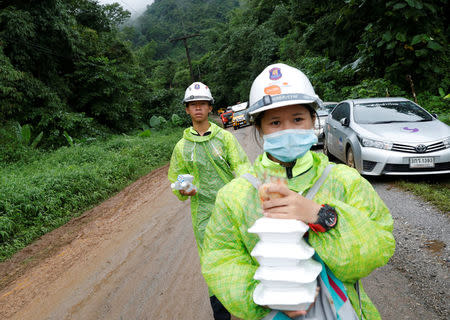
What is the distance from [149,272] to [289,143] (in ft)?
10.8

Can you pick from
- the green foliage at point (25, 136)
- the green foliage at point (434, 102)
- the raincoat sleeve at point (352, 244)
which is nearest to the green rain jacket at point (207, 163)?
the raincoat sleeve at point (352, 244)

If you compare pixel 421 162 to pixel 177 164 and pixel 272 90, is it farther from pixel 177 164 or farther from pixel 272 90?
pixel 272 90

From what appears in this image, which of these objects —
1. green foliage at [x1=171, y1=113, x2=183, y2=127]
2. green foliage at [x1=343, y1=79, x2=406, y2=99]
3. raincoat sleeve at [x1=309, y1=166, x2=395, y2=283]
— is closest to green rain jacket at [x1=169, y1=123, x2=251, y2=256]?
raincoat sleeve at [x1=309, y1=166, x2=395, y2=283]

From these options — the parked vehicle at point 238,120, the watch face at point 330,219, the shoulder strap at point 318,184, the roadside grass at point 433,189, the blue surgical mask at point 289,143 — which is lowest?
the parked vehicle at point 238,120

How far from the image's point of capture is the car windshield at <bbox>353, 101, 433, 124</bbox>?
6.45m

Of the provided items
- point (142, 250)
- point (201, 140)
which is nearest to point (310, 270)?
point (201, 140)

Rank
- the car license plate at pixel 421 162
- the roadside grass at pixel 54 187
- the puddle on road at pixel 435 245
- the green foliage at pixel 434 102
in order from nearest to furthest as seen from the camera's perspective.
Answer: the puddle on road at pixel 435 245, the car license plate at pixel 421 162, the roadside grass at pixel 54 187, the green foliage at pixel 434 102

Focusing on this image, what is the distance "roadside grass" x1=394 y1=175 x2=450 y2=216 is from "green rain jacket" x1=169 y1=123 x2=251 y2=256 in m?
3.16

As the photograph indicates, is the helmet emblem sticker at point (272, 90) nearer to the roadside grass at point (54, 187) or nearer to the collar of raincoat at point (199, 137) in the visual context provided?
the collar of raincoat at point (199, 137)

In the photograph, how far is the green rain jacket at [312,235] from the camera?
1.09 metres

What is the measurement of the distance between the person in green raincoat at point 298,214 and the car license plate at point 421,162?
4846 mm

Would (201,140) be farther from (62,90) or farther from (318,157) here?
(62,90)

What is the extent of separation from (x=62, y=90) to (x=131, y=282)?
51.0ft

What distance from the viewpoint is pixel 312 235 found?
1120 millimetres
